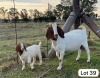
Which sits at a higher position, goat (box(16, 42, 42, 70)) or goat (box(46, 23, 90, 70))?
goat (box(46, 23, 90, 70))

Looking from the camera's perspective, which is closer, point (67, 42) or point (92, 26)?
point (67, 42)

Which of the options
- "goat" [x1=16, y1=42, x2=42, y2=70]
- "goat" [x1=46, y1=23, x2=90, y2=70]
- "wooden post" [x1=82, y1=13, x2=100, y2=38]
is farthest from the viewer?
"wooden post" [x1=82, y1=13, x2=100, y2=38]

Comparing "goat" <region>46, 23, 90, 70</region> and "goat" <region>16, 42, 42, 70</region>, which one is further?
"goat" <region>16, 42, 42, 70</region>

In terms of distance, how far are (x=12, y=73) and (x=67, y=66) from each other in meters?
1.61

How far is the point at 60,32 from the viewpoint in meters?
7.52

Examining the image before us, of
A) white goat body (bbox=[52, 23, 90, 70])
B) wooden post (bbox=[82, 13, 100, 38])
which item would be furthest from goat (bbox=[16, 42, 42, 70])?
wooden post (bbox=[82, 13, 100, 38])

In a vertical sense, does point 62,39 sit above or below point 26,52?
above

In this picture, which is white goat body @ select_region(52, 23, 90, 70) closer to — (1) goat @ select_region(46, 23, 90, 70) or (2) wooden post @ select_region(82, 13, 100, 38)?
→ (1) goat @ select_region(46, 23, 90, 70)

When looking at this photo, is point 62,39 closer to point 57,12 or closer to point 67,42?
point 67,42

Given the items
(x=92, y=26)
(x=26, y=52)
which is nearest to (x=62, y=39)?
(x=26, y=52)

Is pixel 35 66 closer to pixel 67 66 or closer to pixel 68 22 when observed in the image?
pixel 67 66

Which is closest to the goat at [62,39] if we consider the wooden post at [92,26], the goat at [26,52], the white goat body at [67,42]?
the white goat body at [67,42]

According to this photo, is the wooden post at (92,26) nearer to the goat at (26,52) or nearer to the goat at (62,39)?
the goat at (62,39)

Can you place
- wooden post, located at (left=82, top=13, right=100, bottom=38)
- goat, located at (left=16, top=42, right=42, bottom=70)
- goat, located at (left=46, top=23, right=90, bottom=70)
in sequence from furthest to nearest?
wooden post, located at (left=82, top=13, right=100, bottom=38), goat, located at (left=16, top=42, right=42, bottom=70), goat, located at (left=46, top=23, right=90, bottom=70)
